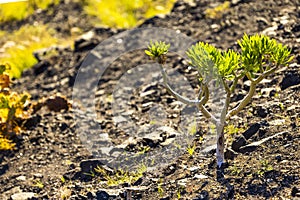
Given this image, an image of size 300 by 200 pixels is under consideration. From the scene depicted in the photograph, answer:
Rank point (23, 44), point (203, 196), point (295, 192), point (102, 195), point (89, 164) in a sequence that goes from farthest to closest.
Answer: point (23, 44), point (89, 164), point (102, 195), point (203, 196), point (295, 192)

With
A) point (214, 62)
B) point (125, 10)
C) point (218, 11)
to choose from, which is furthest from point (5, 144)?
point (125, 10)

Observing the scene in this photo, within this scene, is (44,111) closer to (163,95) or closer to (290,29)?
(163,95)

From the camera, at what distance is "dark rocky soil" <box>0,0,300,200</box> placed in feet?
22.4

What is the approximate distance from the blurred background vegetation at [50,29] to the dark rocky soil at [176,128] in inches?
31.5

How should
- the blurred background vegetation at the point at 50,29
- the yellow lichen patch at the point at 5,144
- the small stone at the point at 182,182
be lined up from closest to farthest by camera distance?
the small stone at the point at 182,182
the yellow lichen patch at the point at 5,144
the blurred background vegetation at the point at 50,29

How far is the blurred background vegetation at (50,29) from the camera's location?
560 inches

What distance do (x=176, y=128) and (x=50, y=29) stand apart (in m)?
8.43

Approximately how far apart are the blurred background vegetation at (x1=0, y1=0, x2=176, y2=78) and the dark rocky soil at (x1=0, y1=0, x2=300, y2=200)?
31.5 inches

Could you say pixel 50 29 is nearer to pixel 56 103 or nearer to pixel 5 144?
pixel 56 103

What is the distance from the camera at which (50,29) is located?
16156mm

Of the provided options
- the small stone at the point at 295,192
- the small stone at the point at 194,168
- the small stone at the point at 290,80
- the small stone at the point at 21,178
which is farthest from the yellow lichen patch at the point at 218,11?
the small stone at the point at 295,192

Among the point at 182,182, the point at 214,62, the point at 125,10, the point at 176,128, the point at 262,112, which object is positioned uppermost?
the point at 125,10

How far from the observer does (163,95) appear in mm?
10406

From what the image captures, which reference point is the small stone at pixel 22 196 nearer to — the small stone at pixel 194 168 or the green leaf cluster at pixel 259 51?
the small stone at pixel 194 168
